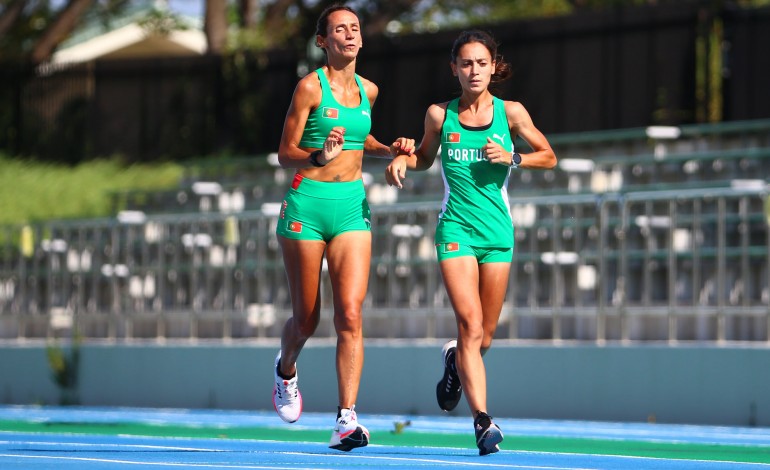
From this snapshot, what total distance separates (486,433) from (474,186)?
134 cm

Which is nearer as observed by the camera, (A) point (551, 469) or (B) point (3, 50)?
(A) point (551, 469)

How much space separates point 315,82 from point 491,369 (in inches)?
221

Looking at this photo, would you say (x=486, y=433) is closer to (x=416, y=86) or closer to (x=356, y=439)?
(x=356, y=439)

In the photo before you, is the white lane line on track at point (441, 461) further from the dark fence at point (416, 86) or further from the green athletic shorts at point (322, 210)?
the dark fence at point (416, 86)

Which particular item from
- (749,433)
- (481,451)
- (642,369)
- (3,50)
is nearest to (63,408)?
(642,369)

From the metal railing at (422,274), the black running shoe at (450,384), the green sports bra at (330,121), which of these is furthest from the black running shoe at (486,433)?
the metal railing at (422,274)

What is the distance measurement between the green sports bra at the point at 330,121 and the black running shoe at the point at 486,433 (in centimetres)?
162

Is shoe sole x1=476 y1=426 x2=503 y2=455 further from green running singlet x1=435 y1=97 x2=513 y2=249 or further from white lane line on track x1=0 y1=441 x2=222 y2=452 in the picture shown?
white lane line on track x1=0 y1=441 x2=222 y2=452

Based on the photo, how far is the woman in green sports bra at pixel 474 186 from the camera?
891cm

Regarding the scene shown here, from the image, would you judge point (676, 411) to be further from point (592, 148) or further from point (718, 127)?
point (592, 148)

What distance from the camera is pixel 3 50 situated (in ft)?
106

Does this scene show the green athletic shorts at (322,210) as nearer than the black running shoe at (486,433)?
No

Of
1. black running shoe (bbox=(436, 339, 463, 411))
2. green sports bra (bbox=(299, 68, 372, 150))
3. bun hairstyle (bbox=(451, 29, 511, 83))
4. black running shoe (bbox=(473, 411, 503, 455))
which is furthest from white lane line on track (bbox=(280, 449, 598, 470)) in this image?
bun hairstyle (bbox=(451, 29, 511, 83))

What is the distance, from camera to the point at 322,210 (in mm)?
9039
